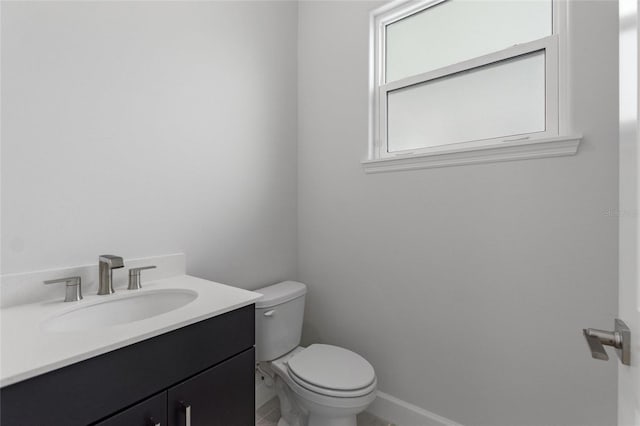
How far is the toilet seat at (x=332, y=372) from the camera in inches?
48.1

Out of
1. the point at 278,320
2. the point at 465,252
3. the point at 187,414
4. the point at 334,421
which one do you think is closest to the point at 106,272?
the point at 187,414

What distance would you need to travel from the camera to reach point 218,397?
91 centimetres

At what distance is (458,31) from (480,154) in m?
0.65

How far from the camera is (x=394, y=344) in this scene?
1.56 meters

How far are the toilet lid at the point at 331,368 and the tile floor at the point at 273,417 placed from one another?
0.43 meters

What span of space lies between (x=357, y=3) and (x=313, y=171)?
3.25 feet

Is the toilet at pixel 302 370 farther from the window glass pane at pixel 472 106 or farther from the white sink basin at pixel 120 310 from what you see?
the window glass pane at pixel 472 106

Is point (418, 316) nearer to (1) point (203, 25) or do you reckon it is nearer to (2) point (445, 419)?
(2) point (445, 419)

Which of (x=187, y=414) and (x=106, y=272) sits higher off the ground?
(x=106, y=272)

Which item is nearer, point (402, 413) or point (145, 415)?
point (145, 415)

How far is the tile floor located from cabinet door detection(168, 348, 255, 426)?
67cm

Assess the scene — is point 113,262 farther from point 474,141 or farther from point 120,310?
point 474,141

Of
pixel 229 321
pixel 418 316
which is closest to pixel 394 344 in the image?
pixel 418 316

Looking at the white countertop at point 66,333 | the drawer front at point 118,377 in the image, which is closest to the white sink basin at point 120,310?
the white countertop at point 66,333
